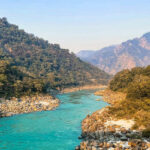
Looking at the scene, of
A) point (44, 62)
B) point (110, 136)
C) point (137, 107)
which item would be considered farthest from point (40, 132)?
point (44, 62)

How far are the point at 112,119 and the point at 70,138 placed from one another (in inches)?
436

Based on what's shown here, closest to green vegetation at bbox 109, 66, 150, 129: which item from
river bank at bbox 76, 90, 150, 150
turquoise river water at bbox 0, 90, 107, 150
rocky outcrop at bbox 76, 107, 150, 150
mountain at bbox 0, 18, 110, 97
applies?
river bank at bbox 76, 90, 150, 150

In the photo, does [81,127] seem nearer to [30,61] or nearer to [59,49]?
[30,61]

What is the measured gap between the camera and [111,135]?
29.2 metres

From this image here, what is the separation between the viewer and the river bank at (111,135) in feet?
80.3

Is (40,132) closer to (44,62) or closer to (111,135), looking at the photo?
(111,135)

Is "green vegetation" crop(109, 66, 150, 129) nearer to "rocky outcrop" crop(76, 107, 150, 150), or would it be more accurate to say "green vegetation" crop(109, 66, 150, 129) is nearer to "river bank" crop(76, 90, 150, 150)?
"river bank" crop(76, 90, 150, 150)

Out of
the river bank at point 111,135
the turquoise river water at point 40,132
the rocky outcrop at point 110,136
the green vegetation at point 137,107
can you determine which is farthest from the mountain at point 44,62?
the rocky outcrop at point 110,136

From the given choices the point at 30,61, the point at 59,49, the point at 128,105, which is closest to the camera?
the point at 128,105

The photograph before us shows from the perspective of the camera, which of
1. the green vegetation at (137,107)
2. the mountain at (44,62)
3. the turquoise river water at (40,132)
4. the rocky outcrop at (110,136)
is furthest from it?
the mountain at (44,62)

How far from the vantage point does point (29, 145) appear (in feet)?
90.6

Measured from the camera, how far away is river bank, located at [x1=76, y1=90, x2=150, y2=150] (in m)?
24.5

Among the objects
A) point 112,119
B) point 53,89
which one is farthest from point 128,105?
point 53,89

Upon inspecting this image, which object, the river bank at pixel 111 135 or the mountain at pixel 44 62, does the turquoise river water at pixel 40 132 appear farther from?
the mountain at pixel 44 62
